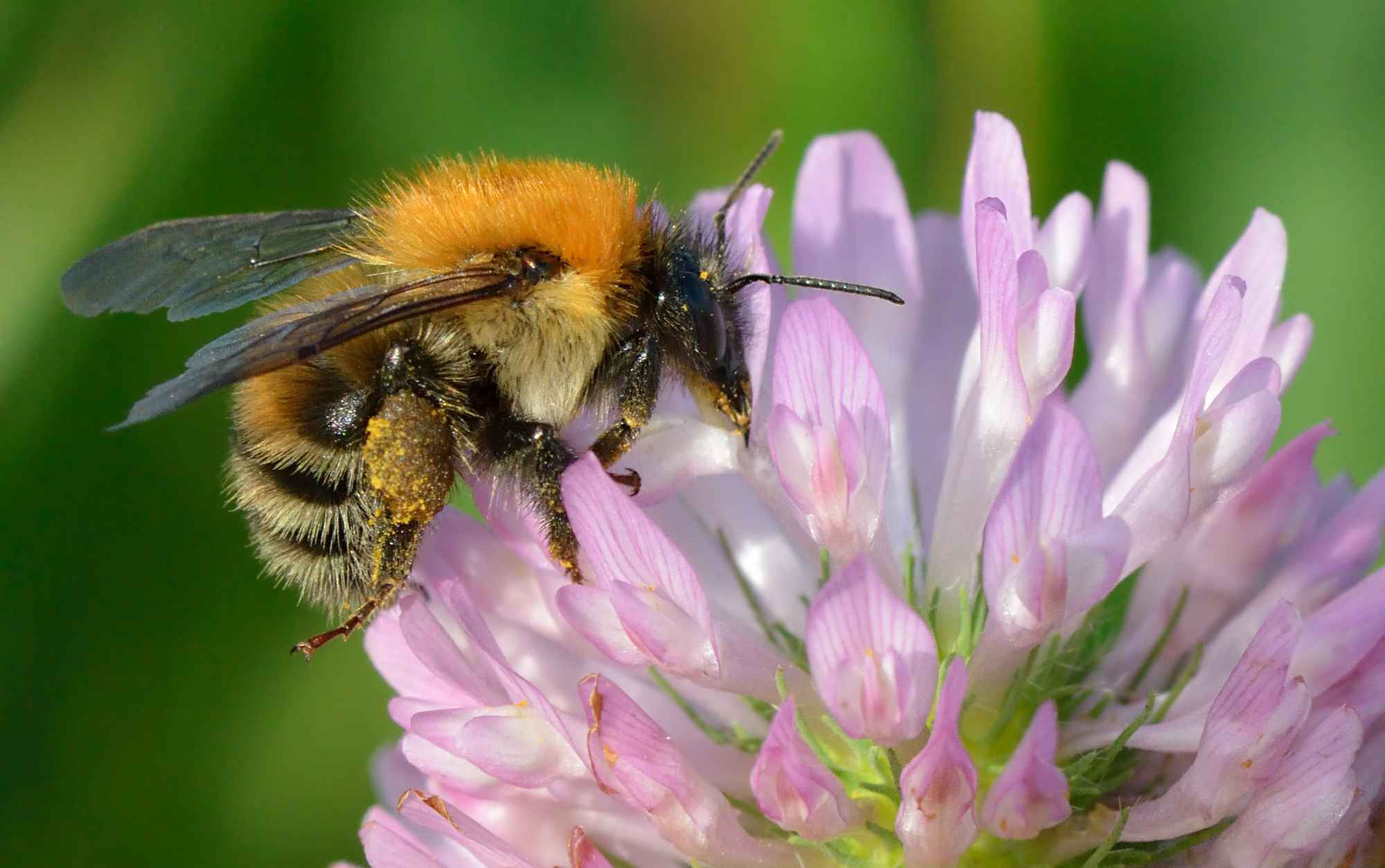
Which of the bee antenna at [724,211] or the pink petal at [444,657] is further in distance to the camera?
the bee antenna at [724,211]

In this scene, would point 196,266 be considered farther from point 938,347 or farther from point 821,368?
point 938,347

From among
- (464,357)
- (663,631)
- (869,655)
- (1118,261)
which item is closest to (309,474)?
(464,357)

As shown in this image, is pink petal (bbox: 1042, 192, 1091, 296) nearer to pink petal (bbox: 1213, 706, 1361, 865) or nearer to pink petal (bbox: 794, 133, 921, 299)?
pink petal (bbox: 794, 133, 921, 299)

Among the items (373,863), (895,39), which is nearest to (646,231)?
(373,863)

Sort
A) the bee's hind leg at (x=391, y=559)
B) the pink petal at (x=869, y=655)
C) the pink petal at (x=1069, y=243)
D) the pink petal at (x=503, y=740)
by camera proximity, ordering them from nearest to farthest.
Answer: the pink petal at (x=869, y=655)
the pink petal at (x=503, y=740)
the bee's hind leg at (x=391, y=559)
the pink petal at (x=1069, y=243)

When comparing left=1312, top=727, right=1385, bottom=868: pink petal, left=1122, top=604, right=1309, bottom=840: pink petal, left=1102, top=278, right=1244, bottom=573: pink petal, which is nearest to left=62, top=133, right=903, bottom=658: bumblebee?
left=1102, top=278, right=1244, bottom=573: pink petal

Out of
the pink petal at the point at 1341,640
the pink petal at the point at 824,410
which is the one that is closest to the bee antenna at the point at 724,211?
the pink petal at the point at 824,410

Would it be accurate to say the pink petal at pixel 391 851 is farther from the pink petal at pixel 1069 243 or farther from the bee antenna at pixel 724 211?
the pink petal at pixel 1069 243
